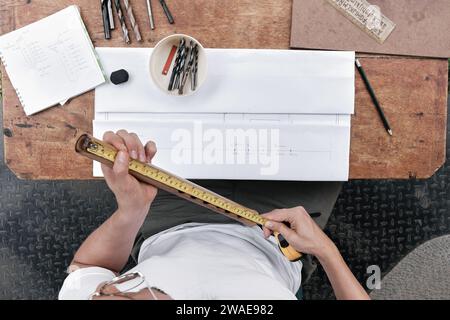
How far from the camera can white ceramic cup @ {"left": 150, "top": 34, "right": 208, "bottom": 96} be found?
0.73 m

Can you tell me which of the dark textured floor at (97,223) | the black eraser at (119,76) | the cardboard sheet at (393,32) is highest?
the cardboard sheet at (393,32)

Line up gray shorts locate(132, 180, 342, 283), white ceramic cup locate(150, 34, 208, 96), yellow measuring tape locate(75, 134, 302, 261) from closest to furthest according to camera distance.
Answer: yellow measuring tape locate(75, 134, 302, 261)
white ceramic cup locate(150, 34, 208, 96)
gray shorts locate(132, 180, 342, 283)

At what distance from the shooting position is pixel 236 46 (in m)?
0.78

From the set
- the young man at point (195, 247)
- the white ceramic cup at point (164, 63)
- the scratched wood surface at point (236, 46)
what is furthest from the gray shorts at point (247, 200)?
the white ceramic cup at point (164, 63)

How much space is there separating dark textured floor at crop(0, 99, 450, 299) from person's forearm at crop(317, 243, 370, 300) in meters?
0.46

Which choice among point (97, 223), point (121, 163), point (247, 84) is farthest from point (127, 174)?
point (97, 223)

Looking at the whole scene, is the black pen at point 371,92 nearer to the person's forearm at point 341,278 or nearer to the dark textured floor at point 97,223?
the person's forearm at point 341,278

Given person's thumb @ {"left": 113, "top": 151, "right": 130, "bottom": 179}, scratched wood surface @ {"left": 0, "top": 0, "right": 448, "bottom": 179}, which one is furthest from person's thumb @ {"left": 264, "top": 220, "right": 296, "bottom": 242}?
person's thumb @ {"left": 113, "top": 151, "right": 130, "bottom": 179}

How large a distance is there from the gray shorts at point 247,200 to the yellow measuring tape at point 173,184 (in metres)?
0.07

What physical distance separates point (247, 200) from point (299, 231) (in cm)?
15

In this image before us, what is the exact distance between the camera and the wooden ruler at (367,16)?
772mm

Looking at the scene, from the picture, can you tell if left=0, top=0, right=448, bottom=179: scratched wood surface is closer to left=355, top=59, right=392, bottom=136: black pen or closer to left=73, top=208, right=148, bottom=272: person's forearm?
left=355, top=59, right=392, bottom=136: black pen

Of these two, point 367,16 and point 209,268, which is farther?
point 367,16

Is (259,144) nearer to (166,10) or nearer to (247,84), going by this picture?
(247,84)
